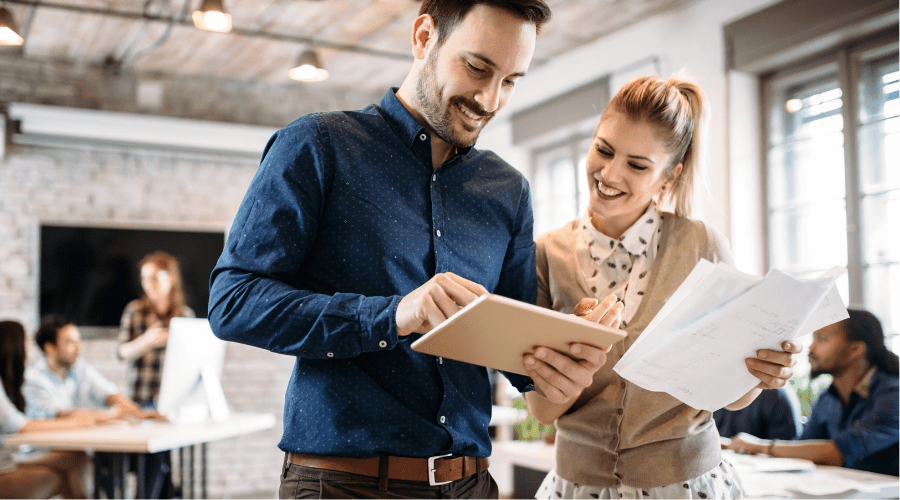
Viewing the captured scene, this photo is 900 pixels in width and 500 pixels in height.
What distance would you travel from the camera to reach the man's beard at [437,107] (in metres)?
1.32

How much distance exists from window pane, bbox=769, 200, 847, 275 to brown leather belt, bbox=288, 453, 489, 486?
3.23 m

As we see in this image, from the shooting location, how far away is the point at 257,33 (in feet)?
17.4

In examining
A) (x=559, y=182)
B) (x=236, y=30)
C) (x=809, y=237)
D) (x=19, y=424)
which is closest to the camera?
(x=19, y=424)

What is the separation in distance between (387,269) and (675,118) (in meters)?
0.82

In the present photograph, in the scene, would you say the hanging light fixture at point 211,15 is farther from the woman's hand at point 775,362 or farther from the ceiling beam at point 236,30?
the woman's hand at point 775,362

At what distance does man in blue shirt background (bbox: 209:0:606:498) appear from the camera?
1.11 meters

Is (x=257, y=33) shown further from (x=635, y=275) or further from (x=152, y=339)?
(x=635, y=275)

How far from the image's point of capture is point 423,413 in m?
1.23

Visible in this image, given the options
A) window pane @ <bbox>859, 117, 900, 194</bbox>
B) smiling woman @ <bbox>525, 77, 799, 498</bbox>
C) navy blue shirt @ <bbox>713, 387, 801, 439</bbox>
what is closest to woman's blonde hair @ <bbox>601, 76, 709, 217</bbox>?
Answer: smiling woman @ <bbox>525, 77, 799, 498</bbox>

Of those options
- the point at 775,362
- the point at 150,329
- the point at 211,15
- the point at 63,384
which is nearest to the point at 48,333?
the point at 63,384

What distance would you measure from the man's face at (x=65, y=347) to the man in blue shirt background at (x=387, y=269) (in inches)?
151

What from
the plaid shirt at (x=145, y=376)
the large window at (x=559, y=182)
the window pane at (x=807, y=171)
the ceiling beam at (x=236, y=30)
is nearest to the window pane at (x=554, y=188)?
the large window at (x=559, y=182)

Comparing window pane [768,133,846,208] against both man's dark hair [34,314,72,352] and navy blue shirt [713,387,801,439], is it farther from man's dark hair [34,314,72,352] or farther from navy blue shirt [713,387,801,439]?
man's dark hair [34,314,72,352]

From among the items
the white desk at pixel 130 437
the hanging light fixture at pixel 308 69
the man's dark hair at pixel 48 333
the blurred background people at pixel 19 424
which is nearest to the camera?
the white desk at pixel 130 437
